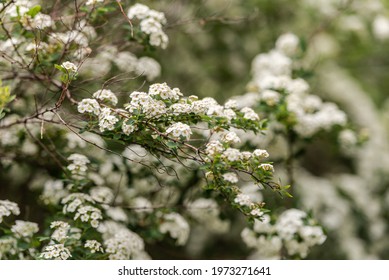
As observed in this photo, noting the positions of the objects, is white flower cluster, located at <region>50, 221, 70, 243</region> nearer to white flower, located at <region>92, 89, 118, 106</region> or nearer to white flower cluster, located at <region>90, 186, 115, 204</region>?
white flower cluster, located at <region>90, 186, 115, 204</region>

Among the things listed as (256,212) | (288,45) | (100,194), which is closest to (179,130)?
(256,212)

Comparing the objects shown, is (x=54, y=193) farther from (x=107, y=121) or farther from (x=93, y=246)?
(x=107, y=121)

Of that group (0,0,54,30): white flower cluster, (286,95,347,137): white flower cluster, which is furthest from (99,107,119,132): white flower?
(286,95,347,137): white flower cluster

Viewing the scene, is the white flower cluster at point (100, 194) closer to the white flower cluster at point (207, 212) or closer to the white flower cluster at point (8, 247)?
the white flower cluster at point (8, 247)

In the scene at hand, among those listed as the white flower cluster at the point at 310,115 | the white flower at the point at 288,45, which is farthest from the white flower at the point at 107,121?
the white flower at the point at 288,45

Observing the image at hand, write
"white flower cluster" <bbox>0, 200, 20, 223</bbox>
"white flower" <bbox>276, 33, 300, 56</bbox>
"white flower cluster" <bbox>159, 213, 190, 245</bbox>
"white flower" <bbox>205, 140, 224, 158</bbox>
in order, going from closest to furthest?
"white flower" <bbox>205, 140, 224, 158</bbox> < "white flower cluster" <bbox>0, 200, 20, 223</bbox> < "white flower cluster" <bbox>159, 213, 190, 245</bbox> < "white flower" <bbox>276, 33, 300, 56</bbox>

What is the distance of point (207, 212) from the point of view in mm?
2889

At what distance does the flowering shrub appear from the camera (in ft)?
6.42

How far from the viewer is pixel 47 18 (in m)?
2.32

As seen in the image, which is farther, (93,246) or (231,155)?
(93,246)

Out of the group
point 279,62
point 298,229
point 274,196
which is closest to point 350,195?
point 274,196

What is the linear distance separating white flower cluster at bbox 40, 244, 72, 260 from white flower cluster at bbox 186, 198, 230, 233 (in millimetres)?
984

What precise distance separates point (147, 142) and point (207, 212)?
1.04m

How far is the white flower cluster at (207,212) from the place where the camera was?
9.46 ft
